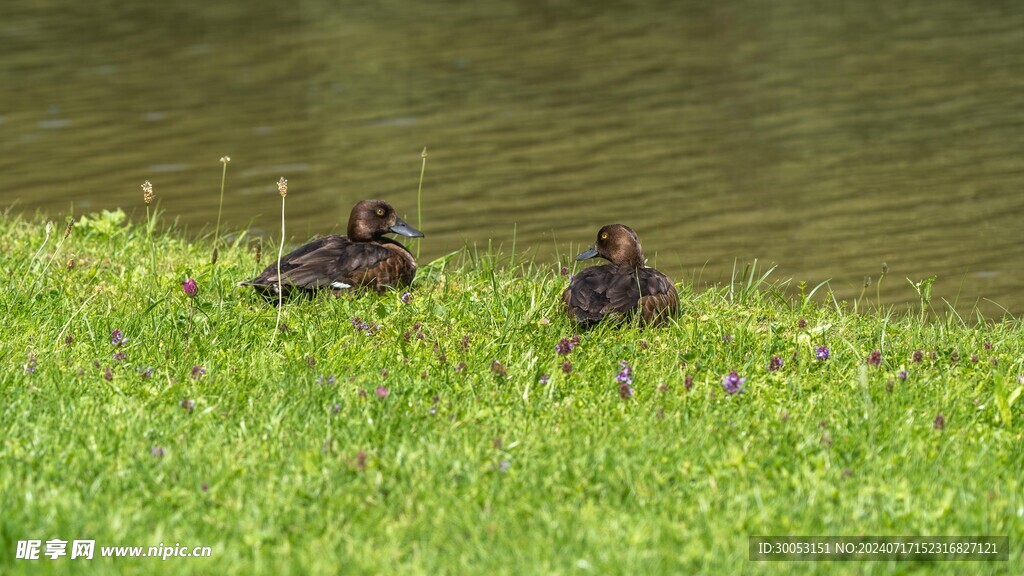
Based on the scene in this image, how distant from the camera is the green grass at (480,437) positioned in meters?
4.73

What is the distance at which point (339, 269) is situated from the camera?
844 centimetres

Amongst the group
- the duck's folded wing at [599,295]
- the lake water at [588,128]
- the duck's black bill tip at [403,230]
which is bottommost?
the lake water at [588,128]

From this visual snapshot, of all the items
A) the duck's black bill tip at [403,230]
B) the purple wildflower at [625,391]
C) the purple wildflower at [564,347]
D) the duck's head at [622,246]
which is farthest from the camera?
the duck's black bill tip at [403,230]

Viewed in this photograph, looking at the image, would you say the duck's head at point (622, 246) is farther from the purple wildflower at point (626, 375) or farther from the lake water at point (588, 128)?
the lake water at point (588, 128)

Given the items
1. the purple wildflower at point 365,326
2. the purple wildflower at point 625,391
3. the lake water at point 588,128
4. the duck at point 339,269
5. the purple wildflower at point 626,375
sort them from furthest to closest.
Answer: the lake water at point 588,128 < the duck at point 339,269 < the purple wildflower at point 365,326 < the purple wildflower at point 626,375 < the purple wildflower at point 625,391

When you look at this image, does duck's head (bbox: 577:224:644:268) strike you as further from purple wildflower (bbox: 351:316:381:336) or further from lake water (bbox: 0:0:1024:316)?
lake water (bbox: 0:0:1024:316)

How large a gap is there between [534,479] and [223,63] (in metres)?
20.1

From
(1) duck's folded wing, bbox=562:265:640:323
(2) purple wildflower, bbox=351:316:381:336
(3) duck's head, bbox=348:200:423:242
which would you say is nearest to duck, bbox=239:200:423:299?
(3) duck's head, bbox=348:200:423:242

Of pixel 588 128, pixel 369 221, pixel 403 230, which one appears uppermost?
pixel 369 221

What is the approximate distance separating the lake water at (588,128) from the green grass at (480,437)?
12.5 ft

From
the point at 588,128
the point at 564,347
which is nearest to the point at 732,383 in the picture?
the point at 564,347

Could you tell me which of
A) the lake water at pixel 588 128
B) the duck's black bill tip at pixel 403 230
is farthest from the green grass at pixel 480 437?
the lake water at pixel 588 128

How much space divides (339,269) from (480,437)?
3042 millimetres

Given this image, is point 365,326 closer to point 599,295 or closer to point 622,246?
point 599,295
